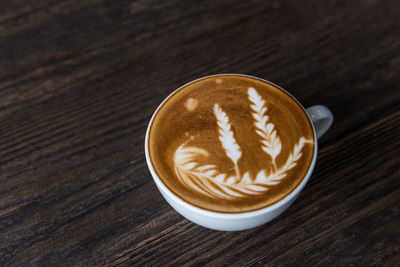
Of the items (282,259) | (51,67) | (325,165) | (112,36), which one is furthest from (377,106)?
(51,67)

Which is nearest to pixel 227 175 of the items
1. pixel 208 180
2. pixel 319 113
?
pixel 208 180

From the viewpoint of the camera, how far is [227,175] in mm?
598

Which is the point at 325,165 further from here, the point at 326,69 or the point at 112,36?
the point at 112,36

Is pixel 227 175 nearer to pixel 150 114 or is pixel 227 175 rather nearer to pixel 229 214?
pixel 229 214

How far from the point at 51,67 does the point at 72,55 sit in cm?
7

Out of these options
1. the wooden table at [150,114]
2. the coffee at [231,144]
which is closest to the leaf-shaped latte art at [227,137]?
the coffee at [231,144]

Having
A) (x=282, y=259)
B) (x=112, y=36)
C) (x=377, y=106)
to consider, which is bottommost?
(x=282, y=259)

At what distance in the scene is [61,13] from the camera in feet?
3.36

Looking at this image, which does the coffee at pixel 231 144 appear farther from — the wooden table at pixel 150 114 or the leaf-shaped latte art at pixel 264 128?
the wooden table at pixel 150 114

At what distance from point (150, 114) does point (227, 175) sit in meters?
0.32

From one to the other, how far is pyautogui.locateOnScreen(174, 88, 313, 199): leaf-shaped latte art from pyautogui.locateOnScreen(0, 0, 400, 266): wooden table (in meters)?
0.15

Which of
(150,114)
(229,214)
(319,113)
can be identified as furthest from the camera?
(150,114)

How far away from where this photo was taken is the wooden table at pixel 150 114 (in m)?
0.67

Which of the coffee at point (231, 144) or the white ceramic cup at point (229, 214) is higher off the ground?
the coffee at point (231, 144)
